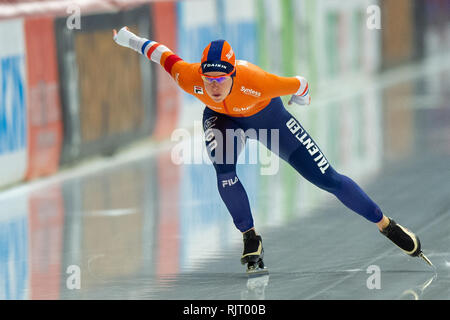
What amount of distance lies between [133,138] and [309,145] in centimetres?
613

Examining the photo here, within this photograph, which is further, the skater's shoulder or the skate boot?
the skate boot

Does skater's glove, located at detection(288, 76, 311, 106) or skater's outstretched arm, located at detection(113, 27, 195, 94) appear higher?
skater's outstretched arm, located at detection(113, 27, 195, 94)

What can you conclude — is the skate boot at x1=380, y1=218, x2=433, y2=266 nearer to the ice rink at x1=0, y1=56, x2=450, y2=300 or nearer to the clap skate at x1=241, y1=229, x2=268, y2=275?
the ice rink at x1=0, y1=56, x2=450, y2=300

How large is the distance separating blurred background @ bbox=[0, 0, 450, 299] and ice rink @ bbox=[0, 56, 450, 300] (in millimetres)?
28

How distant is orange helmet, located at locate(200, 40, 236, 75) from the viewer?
6.06 m

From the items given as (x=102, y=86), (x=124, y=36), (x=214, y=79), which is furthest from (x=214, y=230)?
(x=102, y=86)

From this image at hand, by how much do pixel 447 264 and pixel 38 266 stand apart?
2626 mm

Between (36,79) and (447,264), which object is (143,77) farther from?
(447,264)

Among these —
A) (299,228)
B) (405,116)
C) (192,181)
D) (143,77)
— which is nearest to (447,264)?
(299,228)

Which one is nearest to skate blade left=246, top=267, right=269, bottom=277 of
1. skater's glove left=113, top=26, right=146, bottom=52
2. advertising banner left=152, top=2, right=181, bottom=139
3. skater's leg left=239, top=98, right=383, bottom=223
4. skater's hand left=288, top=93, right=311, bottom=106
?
skater's leg left=239, top=98, right=383, bottom=223

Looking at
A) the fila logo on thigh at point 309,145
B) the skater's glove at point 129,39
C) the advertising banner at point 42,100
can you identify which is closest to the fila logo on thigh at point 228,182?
the fila logo on thigh at point 309,145

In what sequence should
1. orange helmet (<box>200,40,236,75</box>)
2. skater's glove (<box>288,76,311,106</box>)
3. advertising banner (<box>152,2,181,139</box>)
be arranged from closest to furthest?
orange helmet (<box>200,40,236,75</box>) → skater's glove (<box>288,76,311,106</box>) → advertising banner (<box>152,2,181,139</box>)

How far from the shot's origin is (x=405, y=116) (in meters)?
14.7

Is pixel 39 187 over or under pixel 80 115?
under
